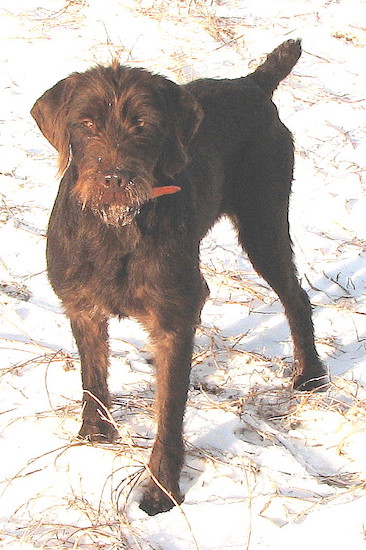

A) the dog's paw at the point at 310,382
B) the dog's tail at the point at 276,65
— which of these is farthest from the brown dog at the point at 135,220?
the dog's paw at the point at 310,382

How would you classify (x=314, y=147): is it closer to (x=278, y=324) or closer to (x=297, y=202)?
(x=297, y=202)

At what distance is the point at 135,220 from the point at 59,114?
1.72 feet

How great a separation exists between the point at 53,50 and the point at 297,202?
128 inches

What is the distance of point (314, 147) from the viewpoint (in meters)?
7.35

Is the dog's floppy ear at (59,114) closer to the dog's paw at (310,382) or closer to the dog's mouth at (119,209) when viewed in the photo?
the dog's mouth at (119,209)

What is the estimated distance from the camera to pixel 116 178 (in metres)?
2.82

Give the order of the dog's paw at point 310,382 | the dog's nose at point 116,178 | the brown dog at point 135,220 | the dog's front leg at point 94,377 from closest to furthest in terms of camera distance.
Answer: the dog's nose at point 116,178 → the brown dog at point 135,220 → the dog's front leg at point 94,377 → the dog's paw at point 310,382

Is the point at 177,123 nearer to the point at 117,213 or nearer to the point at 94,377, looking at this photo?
the point at 117,213

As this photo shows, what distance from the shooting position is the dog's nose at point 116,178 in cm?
283

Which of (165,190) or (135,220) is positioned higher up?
(165,190)

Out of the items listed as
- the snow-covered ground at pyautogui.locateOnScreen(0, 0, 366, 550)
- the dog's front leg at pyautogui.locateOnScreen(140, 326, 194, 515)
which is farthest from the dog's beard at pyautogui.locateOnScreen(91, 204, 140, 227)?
the snow-covered ground at pyautogui.locateOnScreen(0, 0, 366, 550)

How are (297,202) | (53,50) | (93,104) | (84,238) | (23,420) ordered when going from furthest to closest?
(53,50) < (297,202) < (23,420) < (84,238) < (93,104)

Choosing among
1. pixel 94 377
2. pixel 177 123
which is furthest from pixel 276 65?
pixel 94 377

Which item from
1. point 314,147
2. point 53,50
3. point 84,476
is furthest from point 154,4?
point 84,476
